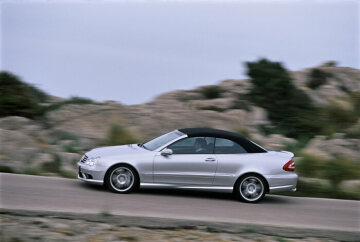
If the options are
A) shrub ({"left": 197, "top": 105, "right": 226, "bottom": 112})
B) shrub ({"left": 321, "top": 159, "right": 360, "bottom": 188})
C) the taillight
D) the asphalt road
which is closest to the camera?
the asphalt road

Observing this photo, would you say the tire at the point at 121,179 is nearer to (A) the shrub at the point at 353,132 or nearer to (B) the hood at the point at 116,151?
(B) the hood at the point at 116,151

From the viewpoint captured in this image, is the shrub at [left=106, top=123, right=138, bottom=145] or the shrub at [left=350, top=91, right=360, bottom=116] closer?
the shrub at [left=106, top=123, right=138, bottom=145]

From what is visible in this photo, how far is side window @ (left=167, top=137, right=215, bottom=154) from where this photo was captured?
11000mm

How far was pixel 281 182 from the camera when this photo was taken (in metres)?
11.2

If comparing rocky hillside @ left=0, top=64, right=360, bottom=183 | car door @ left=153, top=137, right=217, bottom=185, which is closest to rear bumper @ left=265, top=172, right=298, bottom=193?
car door @ left=153, top=137, right=217, bottom=185

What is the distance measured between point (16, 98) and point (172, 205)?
12925 mm

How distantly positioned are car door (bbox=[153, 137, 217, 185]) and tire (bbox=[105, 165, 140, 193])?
1.46ft

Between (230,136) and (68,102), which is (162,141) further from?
(68,102)

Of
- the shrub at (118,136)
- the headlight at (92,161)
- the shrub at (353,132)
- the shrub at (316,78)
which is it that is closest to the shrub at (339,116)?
the shrub at (353,132)

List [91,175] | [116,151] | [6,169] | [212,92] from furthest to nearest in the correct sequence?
[212,92], [6,169], [116,151], [91,175]

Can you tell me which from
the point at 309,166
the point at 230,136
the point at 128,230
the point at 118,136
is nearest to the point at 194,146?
the point at 230,136

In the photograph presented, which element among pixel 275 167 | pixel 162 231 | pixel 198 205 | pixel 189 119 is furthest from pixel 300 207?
pixel 189 119

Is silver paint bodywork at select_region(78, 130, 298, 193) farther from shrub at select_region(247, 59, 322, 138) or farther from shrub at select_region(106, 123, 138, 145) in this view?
shrub at select_region(247, 59, 322, 138)

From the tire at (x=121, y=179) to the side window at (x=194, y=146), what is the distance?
977mm
